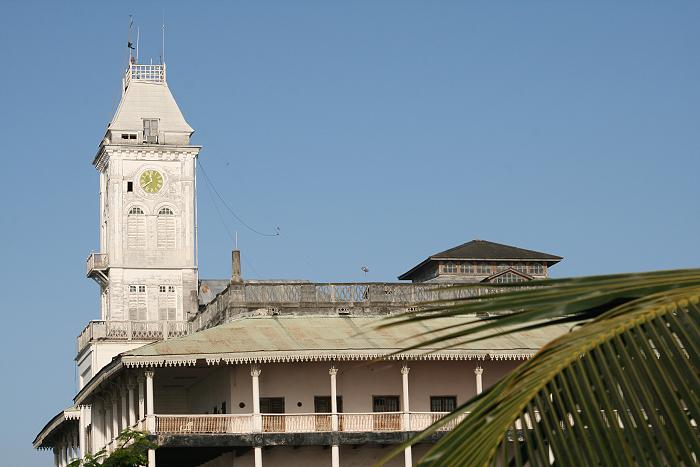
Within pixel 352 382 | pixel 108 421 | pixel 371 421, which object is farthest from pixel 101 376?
pixel 371 421

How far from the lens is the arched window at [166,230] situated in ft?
255

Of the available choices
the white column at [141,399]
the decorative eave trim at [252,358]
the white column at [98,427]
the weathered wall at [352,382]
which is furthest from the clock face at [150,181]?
the decorative eave trim at [252,358]

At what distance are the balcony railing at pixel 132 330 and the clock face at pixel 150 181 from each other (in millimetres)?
7461

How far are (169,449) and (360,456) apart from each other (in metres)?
6.21

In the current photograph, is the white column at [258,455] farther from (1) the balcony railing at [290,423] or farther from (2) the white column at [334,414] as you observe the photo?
(2) the white column at [334,414]

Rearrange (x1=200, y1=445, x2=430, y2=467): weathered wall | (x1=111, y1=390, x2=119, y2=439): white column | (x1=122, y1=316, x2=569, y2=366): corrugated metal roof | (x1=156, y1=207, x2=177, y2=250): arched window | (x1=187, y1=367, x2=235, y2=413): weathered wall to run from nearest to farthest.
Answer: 1. (x1=122, y1=316, x2=569, y2=366): corrugated metal roof
2. (x1=200, y1=445, x2=430, y2=467): weathered wall
3. (x1=187, y1=367, x2=235, y2=413): weathered wall
4. (x1=111, y1=390, x2=119, y2=439): white column
5. (x1=156, y1=207, x2=177, y2=250): arched window

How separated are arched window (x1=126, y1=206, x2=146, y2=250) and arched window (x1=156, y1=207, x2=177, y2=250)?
2.54 feet

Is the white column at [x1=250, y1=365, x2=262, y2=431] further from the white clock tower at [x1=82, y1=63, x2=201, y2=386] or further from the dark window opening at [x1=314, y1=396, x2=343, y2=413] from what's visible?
the white clock tower at [x1=82, y1=63, x2=201, y2=386]

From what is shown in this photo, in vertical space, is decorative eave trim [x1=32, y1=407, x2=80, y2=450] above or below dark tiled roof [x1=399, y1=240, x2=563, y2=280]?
below

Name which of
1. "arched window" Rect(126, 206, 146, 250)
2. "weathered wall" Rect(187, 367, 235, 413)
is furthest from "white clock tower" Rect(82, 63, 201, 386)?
"weathered wall" Rect(187, 367, 235, 413)

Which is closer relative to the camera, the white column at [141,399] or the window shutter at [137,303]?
the white column at [141,399]

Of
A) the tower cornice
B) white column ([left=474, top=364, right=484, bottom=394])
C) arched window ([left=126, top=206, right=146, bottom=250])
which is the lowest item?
white column ([left=474, top=364, right=484, bottom=394])

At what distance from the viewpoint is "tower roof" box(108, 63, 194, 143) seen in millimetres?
78750

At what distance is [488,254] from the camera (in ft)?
262
